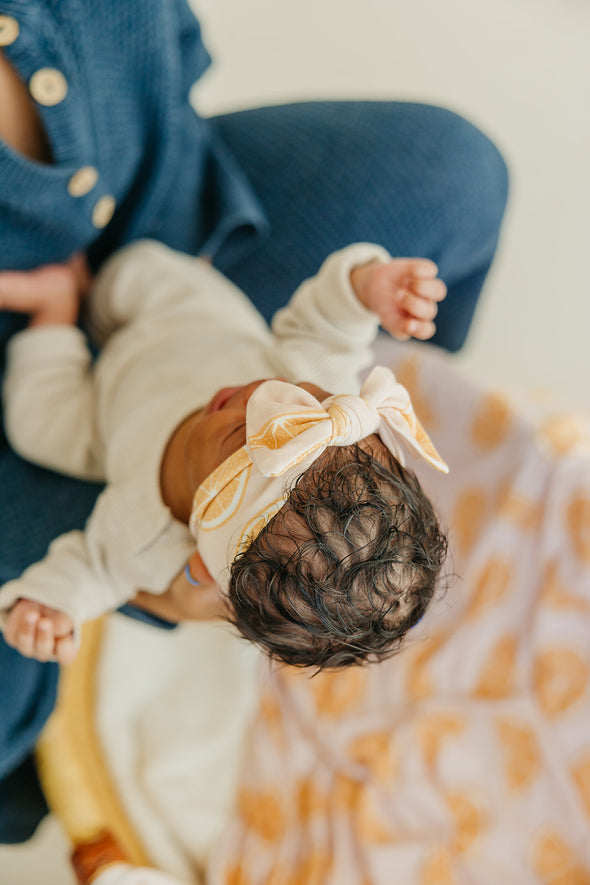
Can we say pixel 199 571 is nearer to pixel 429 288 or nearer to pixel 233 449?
pixel 233 449

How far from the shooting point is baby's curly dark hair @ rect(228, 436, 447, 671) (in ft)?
1.68

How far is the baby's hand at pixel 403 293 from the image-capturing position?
59 centimetres

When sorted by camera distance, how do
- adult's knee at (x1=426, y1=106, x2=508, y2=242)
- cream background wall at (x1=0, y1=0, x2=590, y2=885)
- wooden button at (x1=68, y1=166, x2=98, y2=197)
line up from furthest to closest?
cream background wall at (x1=0, y1=0, x2=590, y2=885) < adult's knee at (x1=426, y1=106, x2=508, y2=242) < wooden button at (x1=68, y1=166, x2=98, y2=197)

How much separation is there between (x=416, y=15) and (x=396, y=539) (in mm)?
1408

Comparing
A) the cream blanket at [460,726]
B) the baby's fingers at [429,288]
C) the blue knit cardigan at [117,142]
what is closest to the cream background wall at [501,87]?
the cream blanket at [460,726]

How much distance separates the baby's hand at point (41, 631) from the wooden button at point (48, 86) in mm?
454

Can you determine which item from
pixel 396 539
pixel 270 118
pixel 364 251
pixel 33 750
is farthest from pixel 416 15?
pixel 33 750

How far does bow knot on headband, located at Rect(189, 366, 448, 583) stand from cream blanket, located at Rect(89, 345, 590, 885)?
31cm

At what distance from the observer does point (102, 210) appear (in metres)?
0.78

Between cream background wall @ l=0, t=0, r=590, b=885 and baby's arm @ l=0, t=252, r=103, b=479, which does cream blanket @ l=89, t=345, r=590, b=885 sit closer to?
baby's arm @ l=0, t=252, r=103, b=479

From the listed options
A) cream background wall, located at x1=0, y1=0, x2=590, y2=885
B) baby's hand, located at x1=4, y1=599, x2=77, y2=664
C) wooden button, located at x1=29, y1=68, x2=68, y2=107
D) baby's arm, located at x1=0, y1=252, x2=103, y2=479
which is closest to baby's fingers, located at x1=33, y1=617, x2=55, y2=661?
baby's hand, located at x1=4, y1=599, x2=77, y2=664

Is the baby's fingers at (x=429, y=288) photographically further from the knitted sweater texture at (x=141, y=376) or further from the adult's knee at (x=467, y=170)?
the adult's knee at (x=467, y=170)

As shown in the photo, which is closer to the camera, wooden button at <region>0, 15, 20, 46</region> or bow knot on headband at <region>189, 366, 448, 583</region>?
bow knot on headband at <region>189, 366, 448, 583</region>

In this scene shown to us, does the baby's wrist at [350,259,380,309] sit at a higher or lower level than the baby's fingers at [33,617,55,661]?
higher
